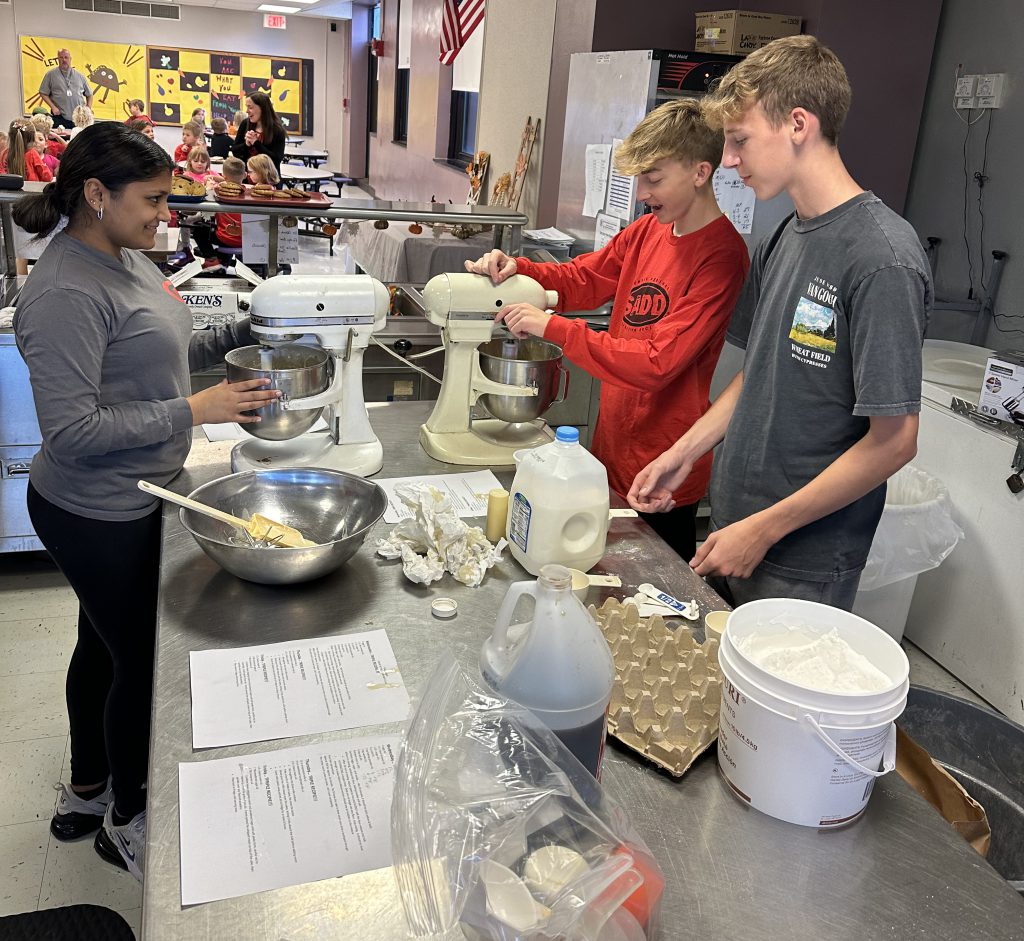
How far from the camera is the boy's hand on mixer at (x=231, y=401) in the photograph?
69.9 inches

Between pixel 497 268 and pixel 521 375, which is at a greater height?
pixel 497 268

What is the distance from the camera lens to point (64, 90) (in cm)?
1219

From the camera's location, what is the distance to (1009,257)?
387cm

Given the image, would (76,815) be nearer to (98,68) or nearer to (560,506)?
(560,506)

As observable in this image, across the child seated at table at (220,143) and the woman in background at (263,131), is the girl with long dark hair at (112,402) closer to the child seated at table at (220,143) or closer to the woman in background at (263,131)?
the woman in background at (263,131)

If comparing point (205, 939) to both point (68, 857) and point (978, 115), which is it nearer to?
point (68, 857)

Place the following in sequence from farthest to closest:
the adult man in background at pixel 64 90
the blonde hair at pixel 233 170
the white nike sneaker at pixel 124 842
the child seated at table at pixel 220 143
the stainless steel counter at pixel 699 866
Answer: the adult man in background at pixel 64 90 < the child seated at table at pixel 220 143 < the blonde hair at pixel 233 170 < the white nike sneaker at pixel 124 842 < the stainless steel counter at pixel 699 866

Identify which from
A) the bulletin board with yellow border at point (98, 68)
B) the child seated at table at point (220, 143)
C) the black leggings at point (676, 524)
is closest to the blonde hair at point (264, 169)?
the black leggings at point (676, 524)

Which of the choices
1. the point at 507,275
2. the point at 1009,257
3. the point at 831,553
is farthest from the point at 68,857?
the point at 1009,257

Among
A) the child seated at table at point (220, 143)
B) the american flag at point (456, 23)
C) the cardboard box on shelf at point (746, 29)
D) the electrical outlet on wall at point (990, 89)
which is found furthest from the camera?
the child seated at table at point (220, 143)

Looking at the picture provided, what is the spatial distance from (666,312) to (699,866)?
1.38 meters

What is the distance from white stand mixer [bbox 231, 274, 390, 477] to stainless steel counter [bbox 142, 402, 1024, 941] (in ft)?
2.04

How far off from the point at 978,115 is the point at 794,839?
3768mm

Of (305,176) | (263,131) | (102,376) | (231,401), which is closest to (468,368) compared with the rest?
(231,401)
